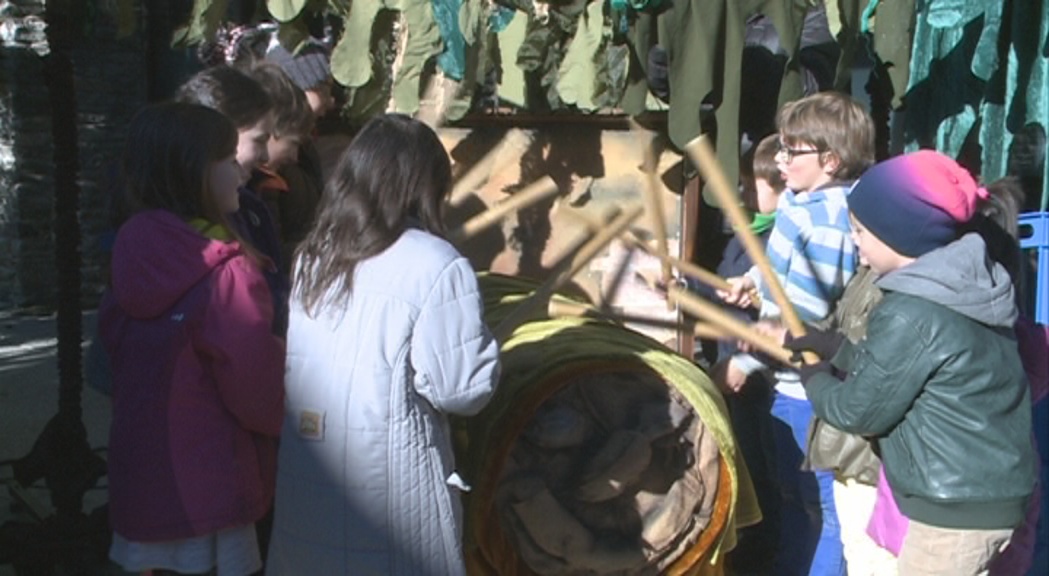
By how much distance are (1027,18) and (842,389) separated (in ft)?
4.54

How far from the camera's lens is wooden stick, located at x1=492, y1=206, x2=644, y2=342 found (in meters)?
2.90

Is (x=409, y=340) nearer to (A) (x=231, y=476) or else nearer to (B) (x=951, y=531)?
(A) (x=231, y=476)

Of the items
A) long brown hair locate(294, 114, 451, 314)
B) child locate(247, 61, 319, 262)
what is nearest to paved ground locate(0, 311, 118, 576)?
child locate(247, 61, 319, 262)

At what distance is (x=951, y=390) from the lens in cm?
253

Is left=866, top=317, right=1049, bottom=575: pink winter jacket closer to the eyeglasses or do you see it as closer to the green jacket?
the green jacket

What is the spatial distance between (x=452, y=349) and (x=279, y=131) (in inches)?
41.4

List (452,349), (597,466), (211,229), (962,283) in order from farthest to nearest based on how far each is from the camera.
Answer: (597,466)
(211,229)
(962,283)
(452,349)

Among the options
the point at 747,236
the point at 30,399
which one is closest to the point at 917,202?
the point at 747,236

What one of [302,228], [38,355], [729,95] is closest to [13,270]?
[38,355]

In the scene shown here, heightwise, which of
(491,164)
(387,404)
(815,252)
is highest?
(491,164)

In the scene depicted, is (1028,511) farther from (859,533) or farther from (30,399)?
(30,399)

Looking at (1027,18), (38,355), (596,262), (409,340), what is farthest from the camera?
(38,355)

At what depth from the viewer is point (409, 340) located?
Result: 2424 mm

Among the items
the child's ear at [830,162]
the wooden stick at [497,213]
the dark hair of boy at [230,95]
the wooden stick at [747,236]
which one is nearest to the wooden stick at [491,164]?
the wooden stick at [497,213]
